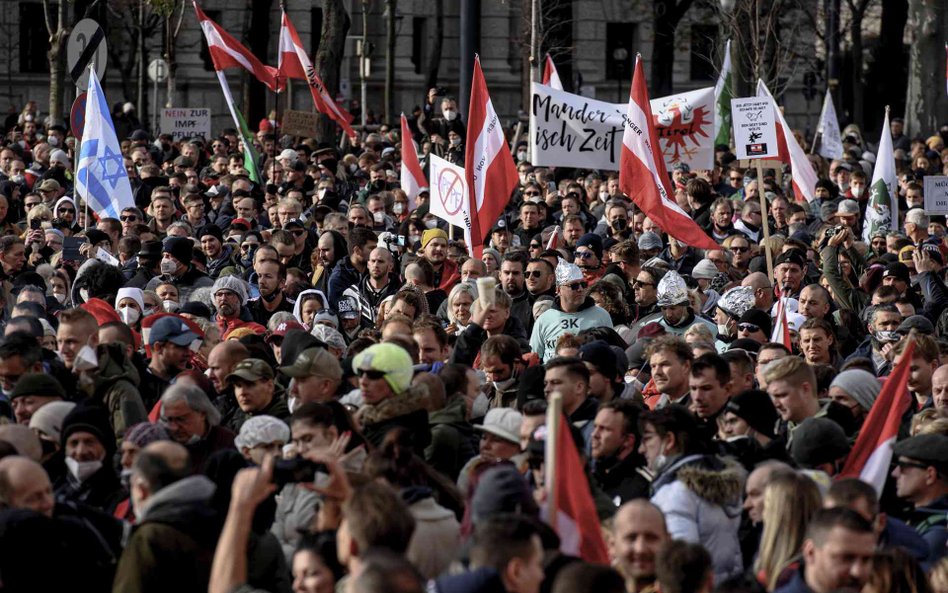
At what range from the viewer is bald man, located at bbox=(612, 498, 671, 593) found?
19.3 feet

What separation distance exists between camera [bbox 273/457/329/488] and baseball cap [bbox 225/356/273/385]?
2136mm

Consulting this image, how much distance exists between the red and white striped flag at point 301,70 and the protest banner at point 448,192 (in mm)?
7700

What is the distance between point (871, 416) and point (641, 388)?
2.74 metres

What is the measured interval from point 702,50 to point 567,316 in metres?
39.8

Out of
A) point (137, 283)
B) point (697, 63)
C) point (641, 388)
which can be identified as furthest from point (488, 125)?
point (697, 63)

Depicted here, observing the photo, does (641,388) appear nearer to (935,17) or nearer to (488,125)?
(488,125)

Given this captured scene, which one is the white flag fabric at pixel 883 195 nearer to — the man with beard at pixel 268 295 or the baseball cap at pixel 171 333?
the man with beard at pixel 268 295

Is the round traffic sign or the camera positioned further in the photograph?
the round traffic sign

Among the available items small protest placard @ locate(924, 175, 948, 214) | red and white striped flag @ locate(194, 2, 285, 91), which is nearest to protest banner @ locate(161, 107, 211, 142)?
red and white striped flag @ locate(194, 2, 285, 91)

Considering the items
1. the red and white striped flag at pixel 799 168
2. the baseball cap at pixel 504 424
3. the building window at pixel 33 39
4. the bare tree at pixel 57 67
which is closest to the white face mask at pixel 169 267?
the baseball cap at pixel 504 424

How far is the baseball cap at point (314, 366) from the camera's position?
327 inches

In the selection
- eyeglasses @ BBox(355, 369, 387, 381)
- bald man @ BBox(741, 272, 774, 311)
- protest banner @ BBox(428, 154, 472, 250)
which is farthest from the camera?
protest banner @ BBox(428, 154, 472, 250)

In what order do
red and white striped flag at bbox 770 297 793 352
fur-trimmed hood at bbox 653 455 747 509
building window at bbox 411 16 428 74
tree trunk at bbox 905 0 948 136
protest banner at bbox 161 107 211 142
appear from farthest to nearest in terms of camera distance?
building window at bbox 411 16 428 74 → tree trunk at bbox 905 0 948 136 → protest banner at bbox 161 107 211 142 → red and white striped flag at bbox 770 297 793 352 → fur-trimmed hood at bbox 653 455 747 509

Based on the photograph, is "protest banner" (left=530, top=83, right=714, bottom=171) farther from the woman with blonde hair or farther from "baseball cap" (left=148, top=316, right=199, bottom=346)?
the woman with blonde hair
